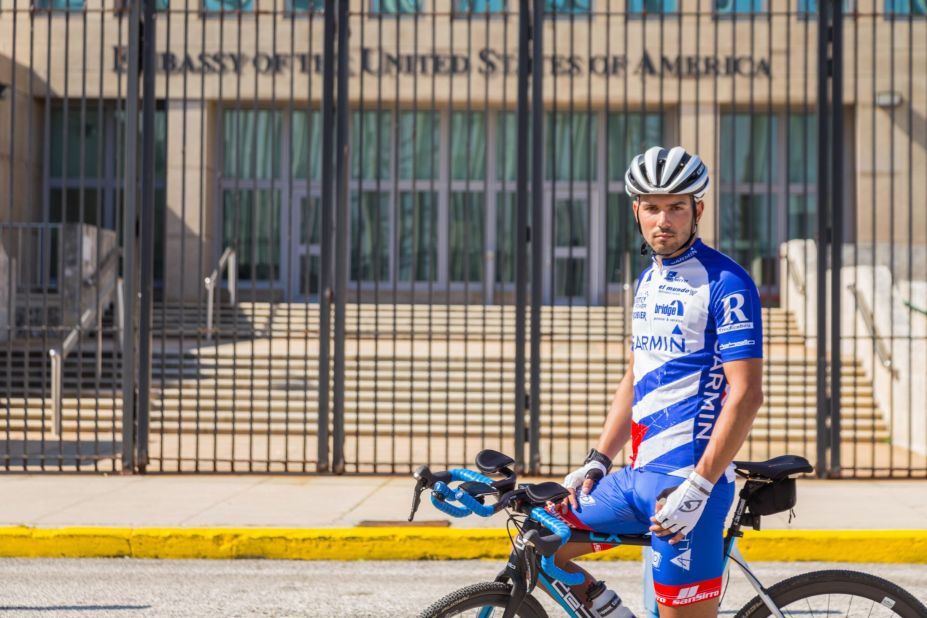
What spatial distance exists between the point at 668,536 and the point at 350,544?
4662 millimetres

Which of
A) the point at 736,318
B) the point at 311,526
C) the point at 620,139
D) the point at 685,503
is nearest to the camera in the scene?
the point at 685,503

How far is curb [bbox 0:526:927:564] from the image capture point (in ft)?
25.0

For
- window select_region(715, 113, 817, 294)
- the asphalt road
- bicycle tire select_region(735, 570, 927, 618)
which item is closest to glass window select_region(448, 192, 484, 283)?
window select_region(715, 113, 817, 294)

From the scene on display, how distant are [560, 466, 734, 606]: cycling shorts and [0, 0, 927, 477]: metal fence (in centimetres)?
530

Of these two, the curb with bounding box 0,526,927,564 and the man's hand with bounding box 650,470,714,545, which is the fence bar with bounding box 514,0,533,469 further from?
the man's hand with bounding box 650,470,714,545

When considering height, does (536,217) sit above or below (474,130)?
below

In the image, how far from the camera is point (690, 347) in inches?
134

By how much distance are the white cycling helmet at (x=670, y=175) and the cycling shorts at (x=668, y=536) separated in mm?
778

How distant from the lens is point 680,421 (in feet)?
11.2

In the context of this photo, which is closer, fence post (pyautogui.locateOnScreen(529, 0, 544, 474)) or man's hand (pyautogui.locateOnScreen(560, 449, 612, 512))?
man's hand (pyautogui.locateOnScreen(560, 449, 612, 512))

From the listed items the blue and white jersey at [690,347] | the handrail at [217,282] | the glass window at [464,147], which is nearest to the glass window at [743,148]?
the glass window at [464,147]

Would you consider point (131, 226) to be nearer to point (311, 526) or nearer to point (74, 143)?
point (311, 526)

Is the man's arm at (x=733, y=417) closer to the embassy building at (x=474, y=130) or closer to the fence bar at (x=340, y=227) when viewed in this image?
the fence bar at (x=340, y=227)

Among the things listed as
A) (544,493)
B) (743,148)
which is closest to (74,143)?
(743,148)
